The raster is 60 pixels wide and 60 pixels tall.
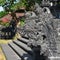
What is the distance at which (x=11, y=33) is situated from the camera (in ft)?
82.7

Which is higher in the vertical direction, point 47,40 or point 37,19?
point 37,19

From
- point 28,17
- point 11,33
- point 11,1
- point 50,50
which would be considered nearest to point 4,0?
point 11,1

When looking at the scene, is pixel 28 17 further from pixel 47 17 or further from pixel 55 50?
pixel 55 50

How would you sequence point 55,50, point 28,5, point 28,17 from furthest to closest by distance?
point 28,5
point 28,17
point 55,50

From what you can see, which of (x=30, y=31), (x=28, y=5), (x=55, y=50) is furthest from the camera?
(x=28, y=5)

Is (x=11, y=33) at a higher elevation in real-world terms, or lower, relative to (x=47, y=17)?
lower

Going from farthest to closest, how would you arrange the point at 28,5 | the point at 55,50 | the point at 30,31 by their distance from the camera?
the point at 28,5 < the point at 30,31 < the point at 55,50

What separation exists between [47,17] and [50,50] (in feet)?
3.47

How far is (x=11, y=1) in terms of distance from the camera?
24875mm

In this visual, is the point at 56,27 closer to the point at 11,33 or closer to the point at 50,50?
the point at 50,50

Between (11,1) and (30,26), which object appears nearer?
(30,26)

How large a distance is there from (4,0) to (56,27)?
1622cm

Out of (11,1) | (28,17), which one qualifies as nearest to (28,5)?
(11,1)

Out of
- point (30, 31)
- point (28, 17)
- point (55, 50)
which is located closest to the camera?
point (55, 50)
